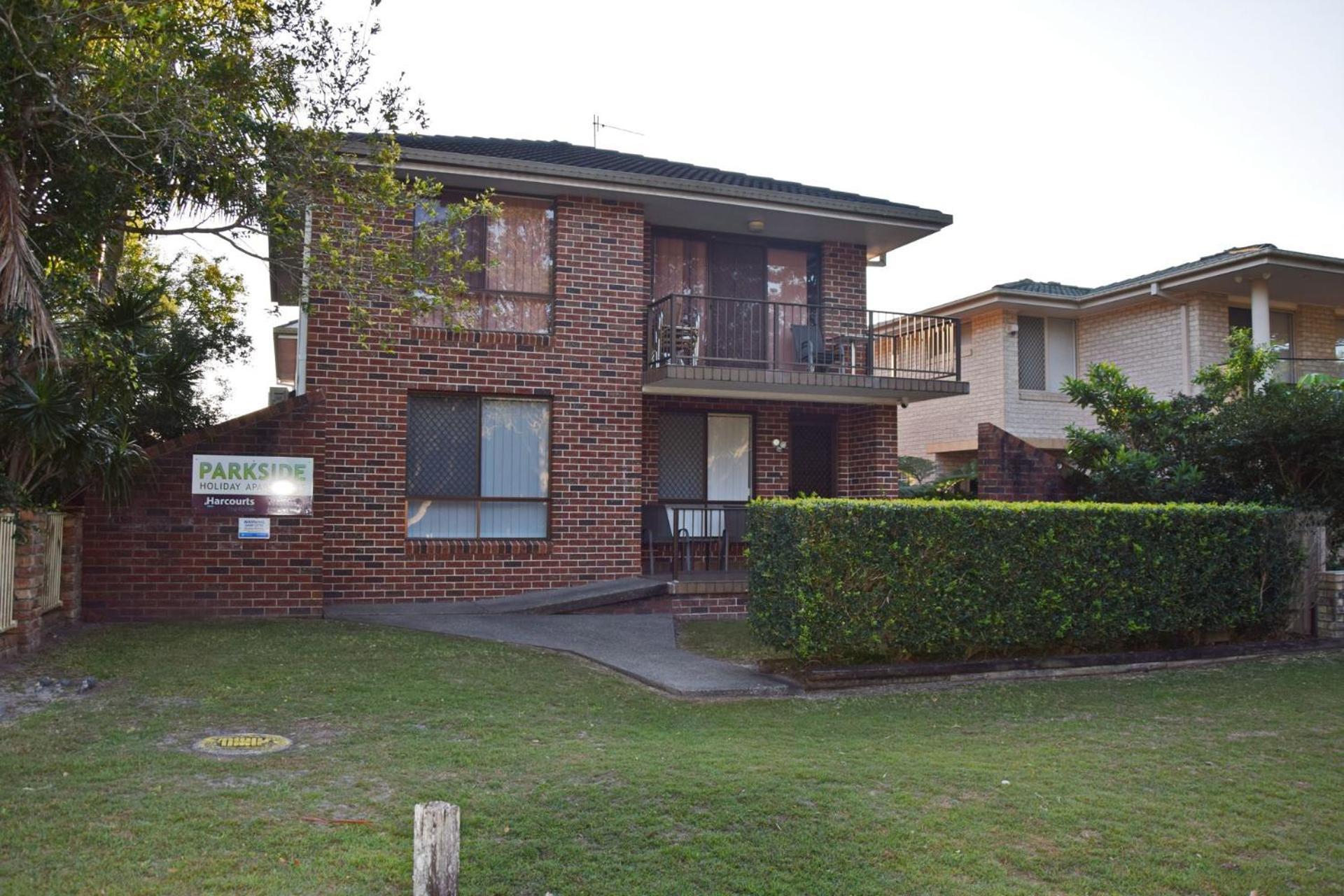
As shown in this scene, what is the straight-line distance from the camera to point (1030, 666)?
383 inches

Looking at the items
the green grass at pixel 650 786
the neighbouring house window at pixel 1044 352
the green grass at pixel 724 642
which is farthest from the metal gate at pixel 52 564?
the neighbouring house window at pixel 1044 352

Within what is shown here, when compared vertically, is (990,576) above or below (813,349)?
below

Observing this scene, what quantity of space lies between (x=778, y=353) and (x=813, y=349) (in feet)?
1.88

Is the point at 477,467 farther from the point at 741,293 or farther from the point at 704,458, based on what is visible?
the point at 741,293

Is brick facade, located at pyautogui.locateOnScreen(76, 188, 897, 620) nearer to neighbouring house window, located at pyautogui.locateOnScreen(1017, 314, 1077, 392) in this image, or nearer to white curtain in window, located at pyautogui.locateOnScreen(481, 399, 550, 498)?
white curtain in window, located at pyautogui.locateOnScreen(481, 399, 550, 498)

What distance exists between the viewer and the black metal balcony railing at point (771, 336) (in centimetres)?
1467

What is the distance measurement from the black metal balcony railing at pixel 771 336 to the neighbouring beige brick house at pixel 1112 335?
5358 mm

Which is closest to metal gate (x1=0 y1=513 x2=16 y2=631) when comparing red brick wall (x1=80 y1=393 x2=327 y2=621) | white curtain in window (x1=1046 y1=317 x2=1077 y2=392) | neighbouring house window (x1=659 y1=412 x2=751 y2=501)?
red brick wall (x1=80 y1=393 x2=327 y2=621)

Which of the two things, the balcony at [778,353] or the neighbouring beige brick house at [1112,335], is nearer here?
the balcony at [778,353]

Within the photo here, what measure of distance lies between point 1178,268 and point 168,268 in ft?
56.1

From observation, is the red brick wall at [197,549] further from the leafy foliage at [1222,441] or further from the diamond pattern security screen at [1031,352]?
the diamond pattern security screen at [1031,352]

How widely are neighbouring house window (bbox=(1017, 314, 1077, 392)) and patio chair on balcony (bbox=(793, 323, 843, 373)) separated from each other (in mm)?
7359

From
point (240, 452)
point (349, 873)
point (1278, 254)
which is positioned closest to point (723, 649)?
point (240, 452)

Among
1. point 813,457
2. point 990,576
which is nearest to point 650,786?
point 990,576
